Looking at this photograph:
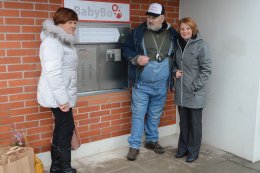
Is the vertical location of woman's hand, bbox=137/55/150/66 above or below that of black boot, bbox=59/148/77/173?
above

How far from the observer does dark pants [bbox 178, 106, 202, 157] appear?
3.98 m

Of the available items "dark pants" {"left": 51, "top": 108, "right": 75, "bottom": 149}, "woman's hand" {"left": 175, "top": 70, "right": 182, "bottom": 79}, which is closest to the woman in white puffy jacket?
"dark pants" {"left": 51, "top": 108, "right": 75, "bottom": 149}

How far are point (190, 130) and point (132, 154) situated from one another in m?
0.79

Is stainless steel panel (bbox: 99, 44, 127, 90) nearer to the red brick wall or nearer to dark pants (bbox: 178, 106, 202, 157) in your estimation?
the red brick wall

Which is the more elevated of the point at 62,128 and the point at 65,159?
the point at 62,128

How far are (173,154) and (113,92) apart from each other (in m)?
1.14

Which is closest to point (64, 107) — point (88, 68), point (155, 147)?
point (88, 68)

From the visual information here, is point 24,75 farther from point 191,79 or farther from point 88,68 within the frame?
point 191,79

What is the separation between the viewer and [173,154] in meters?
4.31

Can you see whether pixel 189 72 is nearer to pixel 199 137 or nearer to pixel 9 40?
pixel 199 137

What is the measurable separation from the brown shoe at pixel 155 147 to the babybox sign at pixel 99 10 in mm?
1691

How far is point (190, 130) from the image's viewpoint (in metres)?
4.09

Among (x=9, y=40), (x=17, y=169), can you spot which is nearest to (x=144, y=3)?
(x=9, y=40)

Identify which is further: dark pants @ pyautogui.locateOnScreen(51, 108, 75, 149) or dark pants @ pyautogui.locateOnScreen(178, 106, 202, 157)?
dark pants @ pyautogui.locateOnScreen(178, 106, 202, 157)
